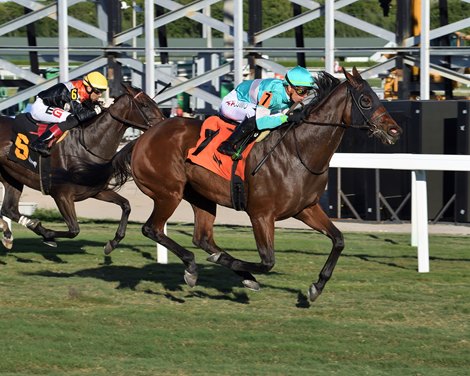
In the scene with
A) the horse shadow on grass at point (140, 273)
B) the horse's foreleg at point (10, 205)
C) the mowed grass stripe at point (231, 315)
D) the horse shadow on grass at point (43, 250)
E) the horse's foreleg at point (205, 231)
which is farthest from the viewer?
the horse's foreleg at point (10, 205)

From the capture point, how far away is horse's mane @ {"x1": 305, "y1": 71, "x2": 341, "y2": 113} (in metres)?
7.52

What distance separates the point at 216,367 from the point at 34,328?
144 cm

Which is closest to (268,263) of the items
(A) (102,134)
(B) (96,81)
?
(A) (102,134)

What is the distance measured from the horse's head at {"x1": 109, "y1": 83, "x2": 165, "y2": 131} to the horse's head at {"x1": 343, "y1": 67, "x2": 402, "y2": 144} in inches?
105

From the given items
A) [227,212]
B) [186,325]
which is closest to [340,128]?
[186,325]

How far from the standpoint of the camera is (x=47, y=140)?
9711 millimetres

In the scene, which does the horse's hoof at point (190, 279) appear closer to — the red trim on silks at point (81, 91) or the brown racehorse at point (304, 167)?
the brown racehorse at point (304, 167)

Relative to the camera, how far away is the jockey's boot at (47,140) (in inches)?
382

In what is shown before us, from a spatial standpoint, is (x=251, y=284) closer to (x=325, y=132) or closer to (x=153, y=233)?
(x=153, y=233)

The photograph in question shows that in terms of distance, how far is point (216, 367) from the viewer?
5785mm

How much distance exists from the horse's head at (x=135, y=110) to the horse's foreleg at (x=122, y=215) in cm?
72

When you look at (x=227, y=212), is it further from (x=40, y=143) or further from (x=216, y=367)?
(x=216, y=367)

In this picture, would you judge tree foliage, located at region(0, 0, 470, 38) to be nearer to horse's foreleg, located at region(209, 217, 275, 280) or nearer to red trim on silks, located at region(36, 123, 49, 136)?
red trim on silks, located at region(36, 123, 49, 136)

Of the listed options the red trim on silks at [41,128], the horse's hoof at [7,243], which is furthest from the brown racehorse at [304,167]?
the horse's hoof at [7,243]
